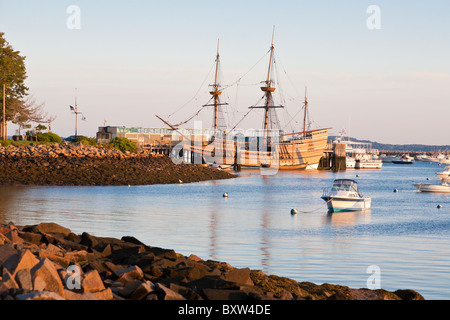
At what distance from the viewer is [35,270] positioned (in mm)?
8719

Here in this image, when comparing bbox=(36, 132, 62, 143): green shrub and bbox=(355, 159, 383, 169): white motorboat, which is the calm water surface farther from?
bbox=(355, 159, 383, 169): white motorboat

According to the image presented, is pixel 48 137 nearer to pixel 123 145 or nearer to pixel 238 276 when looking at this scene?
pixel 123 145

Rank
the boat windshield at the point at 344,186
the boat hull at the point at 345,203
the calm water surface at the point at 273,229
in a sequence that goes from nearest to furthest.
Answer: the calm water surface at the point at 273,229 → the boat hull at the point at 345,203 → the boat windshield at the point at 344,186

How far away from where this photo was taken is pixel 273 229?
3158 cm

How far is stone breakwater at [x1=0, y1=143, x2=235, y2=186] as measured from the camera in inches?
2308

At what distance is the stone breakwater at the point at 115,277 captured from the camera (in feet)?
27.8

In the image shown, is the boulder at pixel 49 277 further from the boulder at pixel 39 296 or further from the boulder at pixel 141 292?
the boulder at pixel 141 292

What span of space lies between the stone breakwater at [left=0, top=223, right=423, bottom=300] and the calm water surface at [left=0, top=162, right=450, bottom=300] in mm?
4667

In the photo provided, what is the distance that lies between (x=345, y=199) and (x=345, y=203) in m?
0.39

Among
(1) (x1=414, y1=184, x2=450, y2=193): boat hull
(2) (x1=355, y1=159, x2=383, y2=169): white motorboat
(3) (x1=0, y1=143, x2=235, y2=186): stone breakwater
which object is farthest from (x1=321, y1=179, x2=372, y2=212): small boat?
(2) (x1=355, y1=159, x2=383, y2=169): white motorboat

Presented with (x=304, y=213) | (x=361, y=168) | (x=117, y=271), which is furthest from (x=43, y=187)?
A: (x=361, y=168)

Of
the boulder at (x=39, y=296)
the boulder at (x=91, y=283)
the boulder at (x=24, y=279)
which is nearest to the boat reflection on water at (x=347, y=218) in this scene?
the boulder at (x=91, y=283)

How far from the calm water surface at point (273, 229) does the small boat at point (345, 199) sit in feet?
3.01
